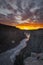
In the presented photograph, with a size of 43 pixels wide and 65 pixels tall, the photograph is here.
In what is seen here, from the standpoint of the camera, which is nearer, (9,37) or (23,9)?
(23,9)

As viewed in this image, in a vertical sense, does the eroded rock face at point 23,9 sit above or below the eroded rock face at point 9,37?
above

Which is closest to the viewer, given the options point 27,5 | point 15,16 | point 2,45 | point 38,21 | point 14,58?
point 14,58

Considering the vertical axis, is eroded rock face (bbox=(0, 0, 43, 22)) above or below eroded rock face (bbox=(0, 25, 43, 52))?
above

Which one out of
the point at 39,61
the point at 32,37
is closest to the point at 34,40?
the point at 32,37

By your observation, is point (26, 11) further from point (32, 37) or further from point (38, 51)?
point (38, 51)

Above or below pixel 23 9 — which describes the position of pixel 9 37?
below

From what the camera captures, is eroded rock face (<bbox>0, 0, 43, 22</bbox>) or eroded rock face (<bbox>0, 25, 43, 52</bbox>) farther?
eroded rock face (<bbox>0, 25, 43, 52</bbox>)

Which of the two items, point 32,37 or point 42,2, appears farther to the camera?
point 32,37

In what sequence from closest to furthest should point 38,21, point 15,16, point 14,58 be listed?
1. point 14,58
2. point 15,16
3. point 38,21

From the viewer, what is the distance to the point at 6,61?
2.33 m

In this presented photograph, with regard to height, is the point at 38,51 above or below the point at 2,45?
below

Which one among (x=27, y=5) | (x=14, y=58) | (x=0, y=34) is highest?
(x=27, y=5)

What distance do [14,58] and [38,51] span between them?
4.73ft

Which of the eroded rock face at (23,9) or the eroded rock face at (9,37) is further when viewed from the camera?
the eroded rock face at (9,37)
